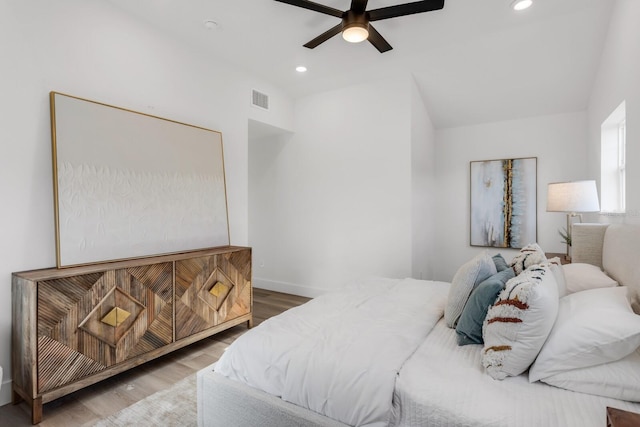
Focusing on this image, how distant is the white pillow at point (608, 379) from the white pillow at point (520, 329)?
0.12 m

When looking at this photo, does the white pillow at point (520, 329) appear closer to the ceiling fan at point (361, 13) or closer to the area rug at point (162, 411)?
the area rug at point (162, 411)

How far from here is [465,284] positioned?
1.73 meters

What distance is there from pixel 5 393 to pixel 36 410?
407 mm

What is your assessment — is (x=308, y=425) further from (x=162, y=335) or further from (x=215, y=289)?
(x=215, y=289)

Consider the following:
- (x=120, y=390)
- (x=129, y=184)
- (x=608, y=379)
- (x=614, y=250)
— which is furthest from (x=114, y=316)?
(x=614, y=250)

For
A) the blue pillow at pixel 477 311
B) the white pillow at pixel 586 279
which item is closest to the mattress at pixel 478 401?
the blue pillow at pixel 477 311

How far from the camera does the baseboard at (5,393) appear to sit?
81.7 inches

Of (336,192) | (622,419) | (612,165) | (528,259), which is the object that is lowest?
(622,419)

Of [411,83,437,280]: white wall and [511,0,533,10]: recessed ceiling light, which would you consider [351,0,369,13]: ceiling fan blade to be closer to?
[511,0,533,10]: recessed ceiling light

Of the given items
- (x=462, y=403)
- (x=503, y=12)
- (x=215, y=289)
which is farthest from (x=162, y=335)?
(x=503, y=12)

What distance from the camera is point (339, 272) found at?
4453 mm

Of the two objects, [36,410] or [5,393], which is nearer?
[36,410]

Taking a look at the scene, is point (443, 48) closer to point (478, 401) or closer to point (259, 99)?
point (259, 99)

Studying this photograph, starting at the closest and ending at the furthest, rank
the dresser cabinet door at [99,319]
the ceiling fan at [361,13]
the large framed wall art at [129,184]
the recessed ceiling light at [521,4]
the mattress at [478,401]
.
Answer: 1. the mattress at [478,401]
2. the dresser cabinet door at [99,319]
3. the ceiling fan at [361,13]
4. the large framed wall art at [129,184]
5. the recessed ceiling light at [521,4]
